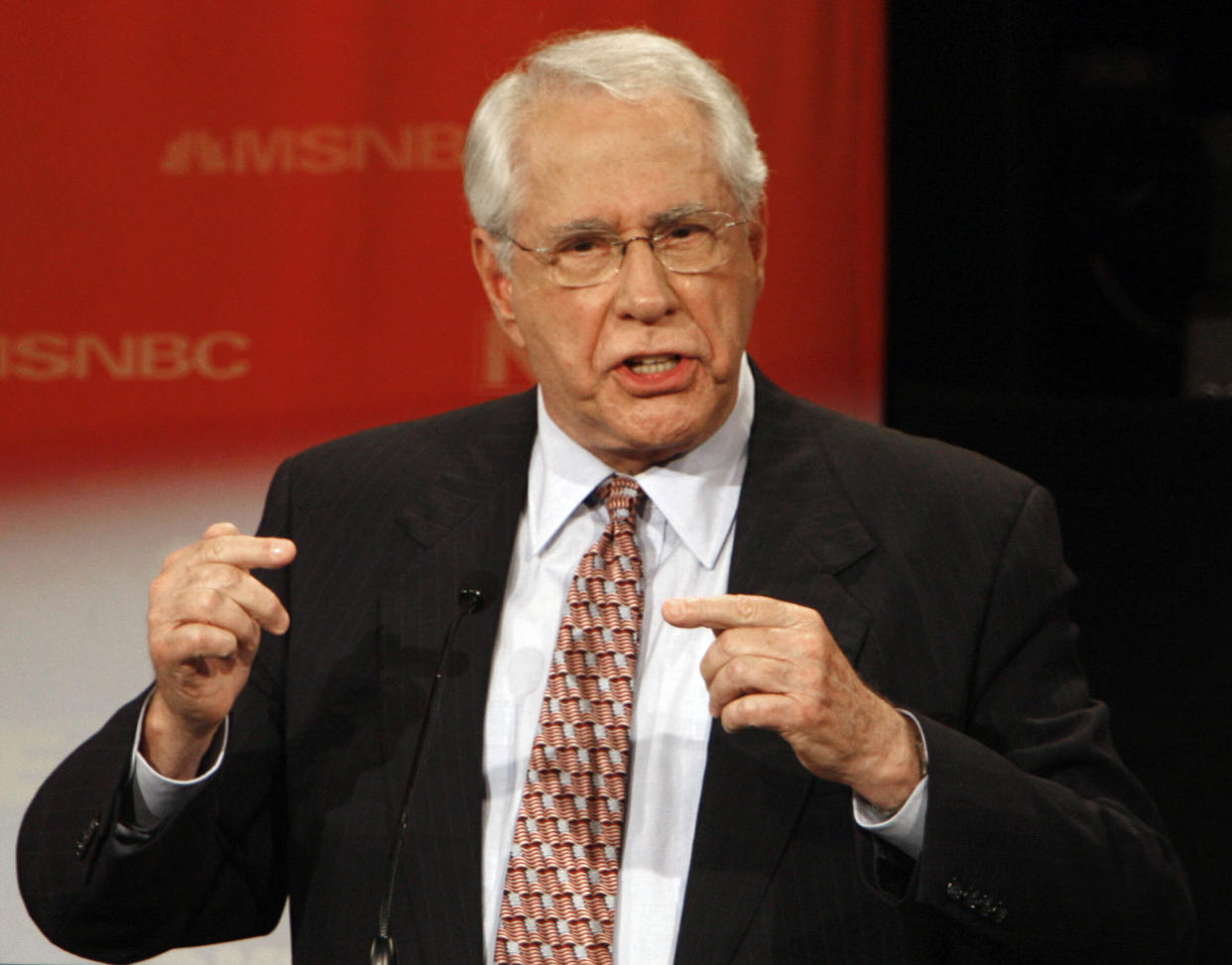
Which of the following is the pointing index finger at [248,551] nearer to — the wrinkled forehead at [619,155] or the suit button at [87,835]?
the suit button at [87,835]

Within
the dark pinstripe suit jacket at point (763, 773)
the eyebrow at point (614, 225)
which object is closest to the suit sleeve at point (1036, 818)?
the dark pinstripe suit jacket at point (763, 773)

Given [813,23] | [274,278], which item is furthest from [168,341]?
[813,23]

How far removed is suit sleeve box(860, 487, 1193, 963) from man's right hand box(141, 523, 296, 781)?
0.69 m

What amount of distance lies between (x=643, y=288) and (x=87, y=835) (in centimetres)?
92

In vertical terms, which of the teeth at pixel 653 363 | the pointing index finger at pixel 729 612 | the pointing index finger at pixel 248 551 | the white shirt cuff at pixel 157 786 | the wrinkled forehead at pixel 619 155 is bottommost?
the white shirt cuff at pixel 157 786

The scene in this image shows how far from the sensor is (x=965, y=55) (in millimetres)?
2904

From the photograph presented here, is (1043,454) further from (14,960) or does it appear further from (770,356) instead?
(14,960)

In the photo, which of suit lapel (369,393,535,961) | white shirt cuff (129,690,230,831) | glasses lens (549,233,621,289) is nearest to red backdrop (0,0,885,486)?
suit lapel (369,393,535,961)

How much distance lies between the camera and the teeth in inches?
77.2

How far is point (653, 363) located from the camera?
77.4 inches

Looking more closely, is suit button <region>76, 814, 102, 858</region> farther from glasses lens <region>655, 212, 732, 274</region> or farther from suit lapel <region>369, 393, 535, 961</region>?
glasses lens <region>655, 212, 732, 274</region>

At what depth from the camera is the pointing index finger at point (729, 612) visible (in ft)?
5.05

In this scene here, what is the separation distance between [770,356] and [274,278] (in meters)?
0.92

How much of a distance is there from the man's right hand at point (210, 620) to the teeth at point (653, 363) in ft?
1.70
